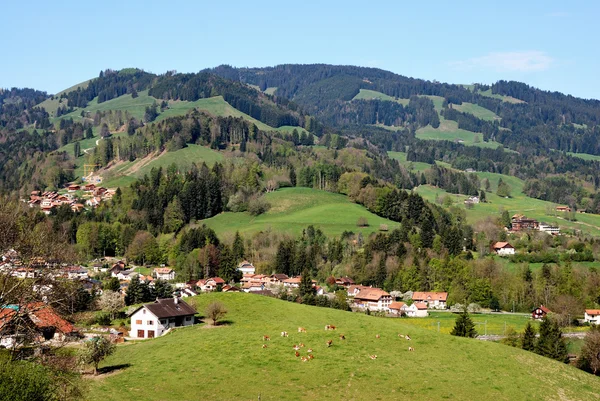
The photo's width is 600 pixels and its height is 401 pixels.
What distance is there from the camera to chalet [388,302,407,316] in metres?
95.3

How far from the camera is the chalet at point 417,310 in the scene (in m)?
94.4

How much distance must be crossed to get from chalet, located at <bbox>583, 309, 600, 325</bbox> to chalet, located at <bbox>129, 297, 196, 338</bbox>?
58.3m

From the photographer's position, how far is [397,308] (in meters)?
96.9

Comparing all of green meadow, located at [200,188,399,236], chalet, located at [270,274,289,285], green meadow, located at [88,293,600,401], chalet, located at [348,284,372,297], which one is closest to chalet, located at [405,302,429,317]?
chalet, located at [348,284,372,297]

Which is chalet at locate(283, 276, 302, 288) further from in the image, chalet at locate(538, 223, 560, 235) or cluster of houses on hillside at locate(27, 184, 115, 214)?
chalet at locate(538, 223, 560, 235)

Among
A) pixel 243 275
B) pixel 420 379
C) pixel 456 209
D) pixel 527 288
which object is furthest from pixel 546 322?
pixel 456 209

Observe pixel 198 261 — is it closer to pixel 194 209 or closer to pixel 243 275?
pixel 243 275

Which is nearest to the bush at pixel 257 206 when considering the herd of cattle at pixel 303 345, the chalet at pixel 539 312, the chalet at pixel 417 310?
the chalet at pixel 417 310

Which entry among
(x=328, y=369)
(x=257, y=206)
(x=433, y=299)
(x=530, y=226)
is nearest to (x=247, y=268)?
(x=433, y=299)

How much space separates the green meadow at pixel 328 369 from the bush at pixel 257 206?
345 feet

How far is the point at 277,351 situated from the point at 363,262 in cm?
7278

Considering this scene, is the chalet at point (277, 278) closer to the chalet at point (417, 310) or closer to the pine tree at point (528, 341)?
the chalet at point (417, 310)

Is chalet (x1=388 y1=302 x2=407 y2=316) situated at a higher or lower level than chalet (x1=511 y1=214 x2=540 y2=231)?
lower

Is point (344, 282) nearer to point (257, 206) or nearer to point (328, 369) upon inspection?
point (257, 206)
